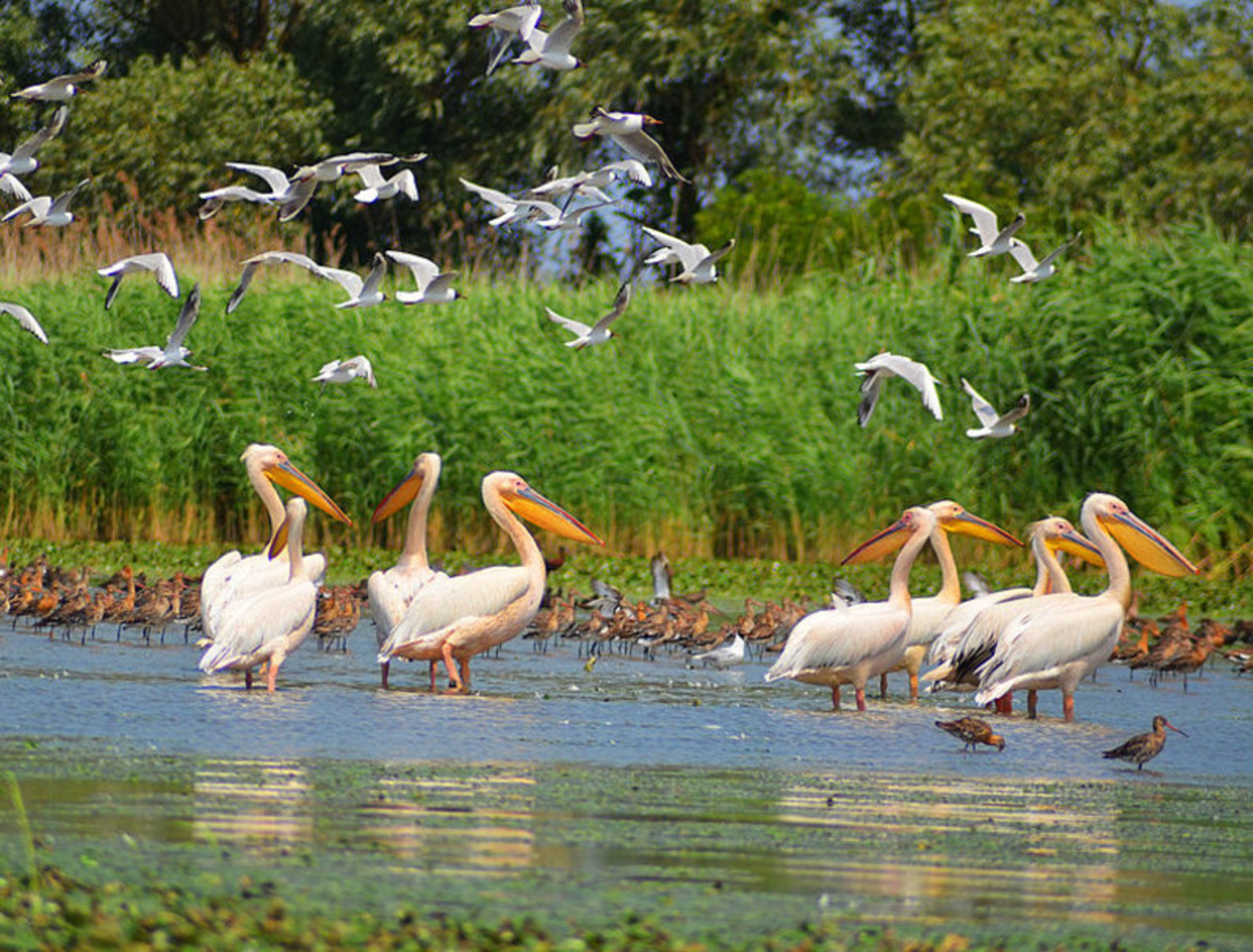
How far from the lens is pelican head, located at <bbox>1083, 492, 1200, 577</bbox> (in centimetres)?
1103

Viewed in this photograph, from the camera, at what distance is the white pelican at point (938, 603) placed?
1084cm

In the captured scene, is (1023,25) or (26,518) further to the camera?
(1023,25)

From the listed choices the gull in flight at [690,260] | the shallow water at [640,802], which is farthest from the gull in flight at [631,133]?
the shallow water at [640,802]

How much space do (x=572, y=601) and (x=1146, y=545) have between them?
4182 mm

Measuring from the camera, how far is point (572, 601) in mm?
13922

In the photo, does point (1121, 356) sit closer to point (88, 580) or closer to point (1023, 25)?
point (88, 580)

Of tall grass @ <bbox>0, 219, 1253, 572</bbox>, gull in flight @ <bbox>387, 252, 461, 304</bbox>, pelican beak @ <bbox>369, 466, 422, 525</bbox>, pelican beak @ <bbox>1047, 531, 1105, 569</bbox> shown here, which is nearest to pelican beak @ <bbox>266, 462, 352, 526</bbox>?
pelican beak @ <bbox>369, 466, 422, 525</bbox>

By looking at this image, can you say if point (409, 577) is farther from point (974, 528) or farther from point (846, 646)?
point (974, 528)

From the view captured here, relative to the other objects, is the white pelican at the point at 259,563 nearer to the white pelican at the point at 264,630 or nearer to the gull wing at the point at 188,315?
the white pelican at the point at 264,630

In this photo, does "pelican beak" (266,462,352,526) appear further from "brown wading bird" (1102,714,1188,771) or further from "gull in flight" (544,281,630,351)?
"brown wading bird" (1102,714,1188,771)

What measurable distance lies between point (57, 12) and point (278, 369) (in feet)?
72.4

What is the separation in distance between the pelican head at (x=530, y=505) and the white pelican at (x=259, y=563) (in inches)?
32.1

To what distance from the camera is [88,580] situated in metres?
14.5

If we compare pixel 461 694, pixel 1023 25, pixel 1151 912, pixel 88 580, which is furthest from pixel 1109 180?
pixel 1151 912
